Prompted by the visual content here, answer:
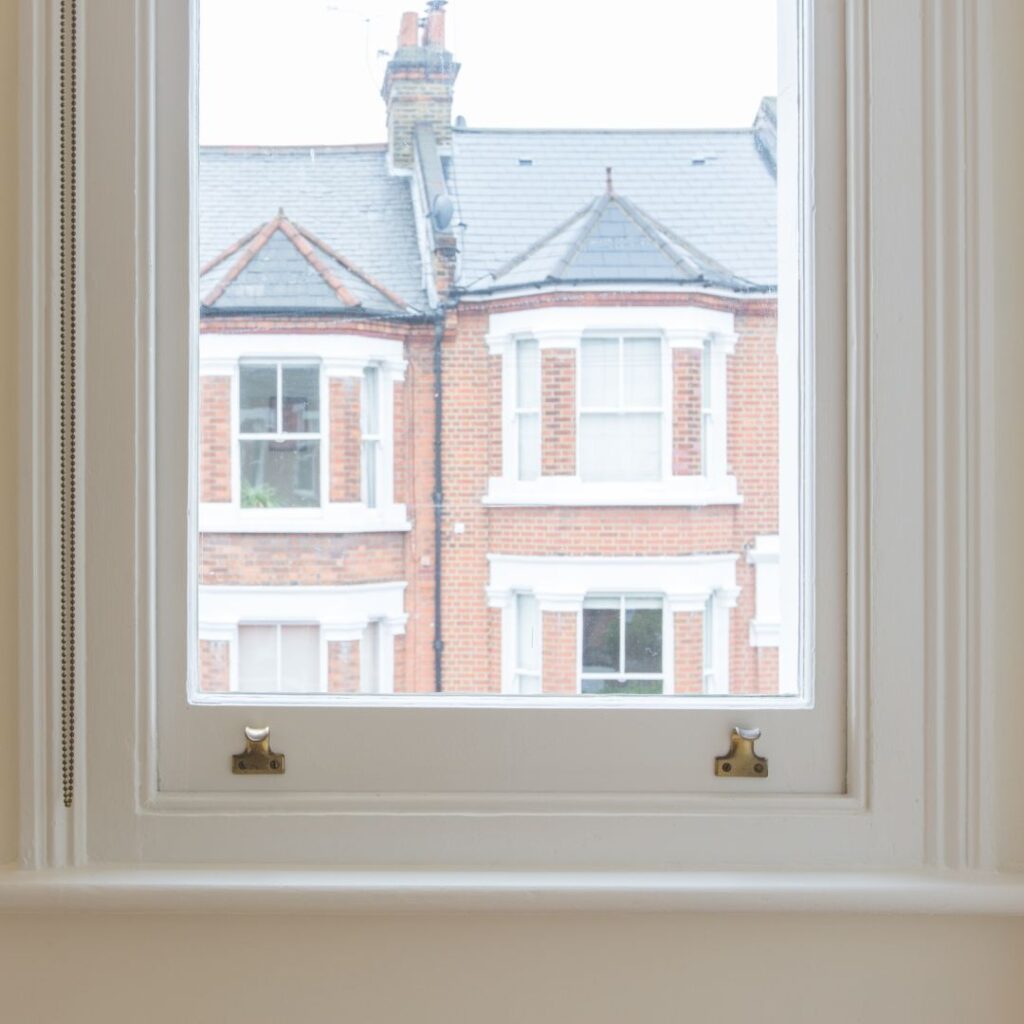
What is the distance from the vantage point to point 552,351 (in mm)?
1111

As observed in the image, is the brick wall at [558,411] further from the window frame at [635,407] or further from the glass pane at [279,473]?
the glass pane at [279,473]

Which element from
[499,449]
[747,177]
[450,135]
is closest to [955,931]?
[499,449]

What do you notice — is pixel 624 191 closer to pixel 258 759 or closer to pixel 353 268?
pixel 353 268

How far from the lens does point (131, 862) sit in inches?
41.5

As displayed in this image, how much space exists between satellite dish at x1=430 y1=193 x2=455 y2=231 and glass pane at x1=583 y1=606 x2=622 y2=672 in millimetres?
418

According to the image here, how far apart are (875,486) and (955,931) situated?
0.42 metres

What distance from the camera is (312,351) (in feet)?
3.64

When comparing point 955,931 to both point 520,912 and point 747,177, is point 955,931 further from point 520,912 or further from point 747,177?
point 747,177

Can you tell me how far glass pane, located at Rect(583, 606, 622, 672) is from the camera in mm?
1114

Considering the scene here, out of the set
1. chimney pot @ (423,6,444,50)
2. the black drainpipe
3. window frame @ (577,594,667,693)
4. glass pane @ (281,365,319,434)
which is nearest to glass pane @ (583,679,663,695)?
window frame @ (577,594,667,693)

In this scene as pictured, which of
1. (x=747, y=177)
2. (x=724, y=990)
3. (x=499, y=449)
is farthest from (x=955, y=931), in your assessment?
(x=747, y=177)

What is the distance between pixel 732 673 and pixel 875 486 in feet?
0.77

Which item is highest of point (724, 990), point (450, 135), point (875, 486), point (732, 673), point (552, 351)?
point (450, 135)

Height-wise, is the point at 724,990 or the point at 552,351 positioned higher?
the point at 552,351
